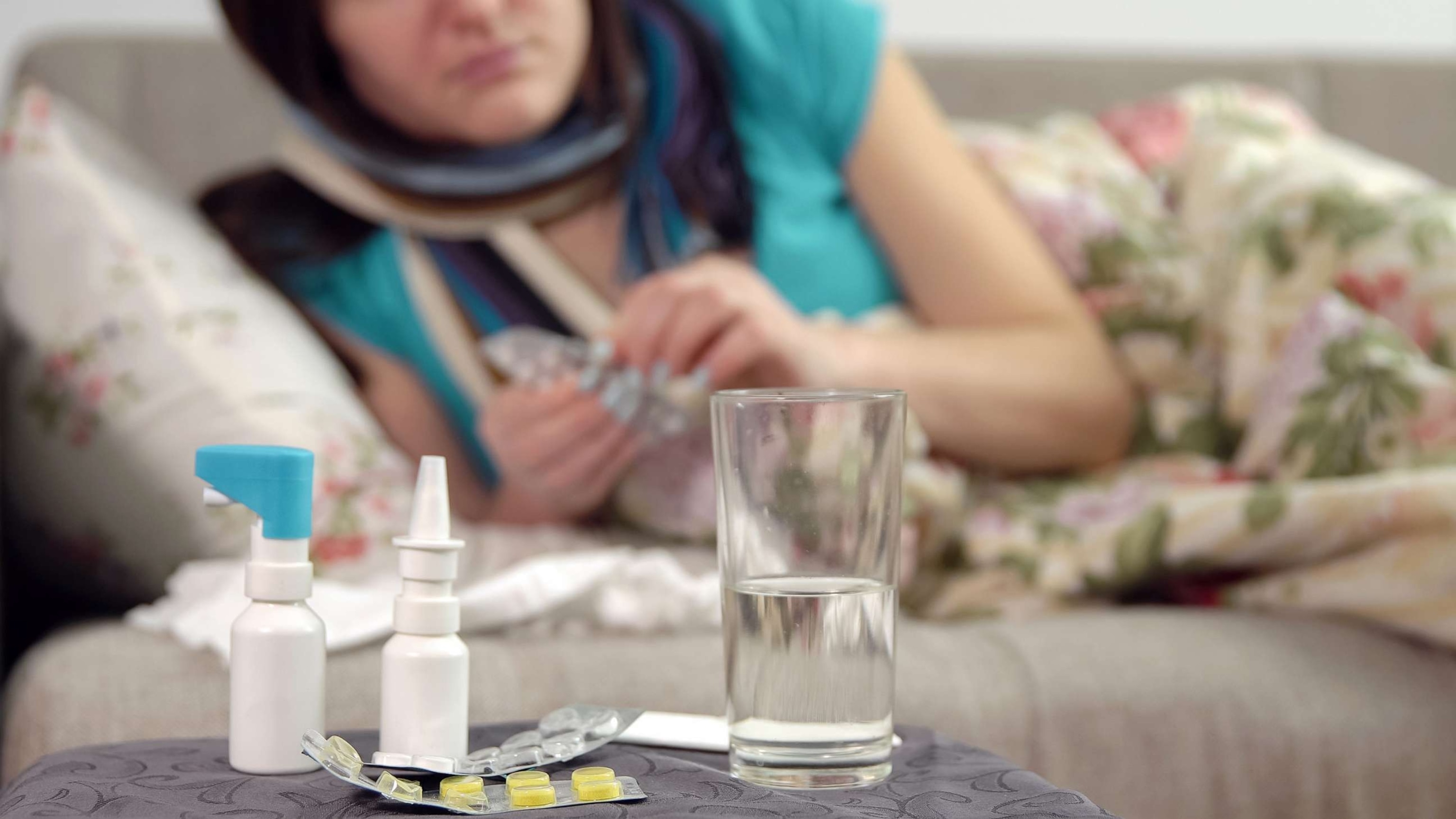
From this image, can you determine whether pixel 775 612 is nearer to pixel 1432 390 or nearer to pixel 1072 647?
pixel 1072 647

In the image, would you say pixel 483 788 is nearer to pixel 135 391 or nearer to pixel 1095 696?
pixel 1095 696

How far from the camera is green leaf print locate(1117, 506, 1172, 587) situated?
89 centimetres

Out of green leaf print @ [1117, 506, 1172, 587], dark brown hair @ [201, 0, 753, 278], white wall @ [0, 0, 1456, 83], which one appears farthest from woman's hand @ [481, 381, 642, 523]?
white wall @ [0, 0, 1456, 83]

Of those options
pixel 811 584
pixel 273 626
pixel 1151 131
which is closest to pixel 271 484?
pixel 273 626

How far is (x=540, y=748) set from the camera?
41cm

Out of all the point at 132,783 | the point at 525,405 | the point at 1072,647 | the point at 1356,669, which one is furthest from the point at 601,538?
the point at 132,783

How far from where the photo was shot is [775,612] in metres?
0.39

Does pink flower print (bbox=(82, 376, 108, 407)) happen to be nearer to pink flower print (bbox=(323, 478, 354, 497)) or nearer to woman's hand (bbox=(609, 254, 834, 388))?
pink flower print (bbox=(323, 478, 354, 497))

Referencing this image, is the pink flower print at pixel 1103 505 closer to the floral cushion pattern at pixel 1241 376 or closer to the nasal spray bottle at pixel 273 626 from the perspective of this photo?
the floral cushion pattern at pixel 1241 376

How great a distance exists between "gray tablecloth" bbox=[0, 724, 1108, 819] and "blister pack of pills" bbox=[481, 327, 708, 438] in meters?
0.50

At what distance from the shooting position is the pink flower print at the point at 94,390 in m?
0.87

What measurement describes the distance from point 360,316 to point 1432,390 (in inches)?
30.3

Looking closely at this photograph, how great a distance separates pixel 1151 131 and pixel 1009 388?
359 mm

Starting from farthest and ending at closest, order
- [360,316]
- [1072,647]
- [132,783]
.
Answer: [360,316] → [1072,647] → [132,783]
